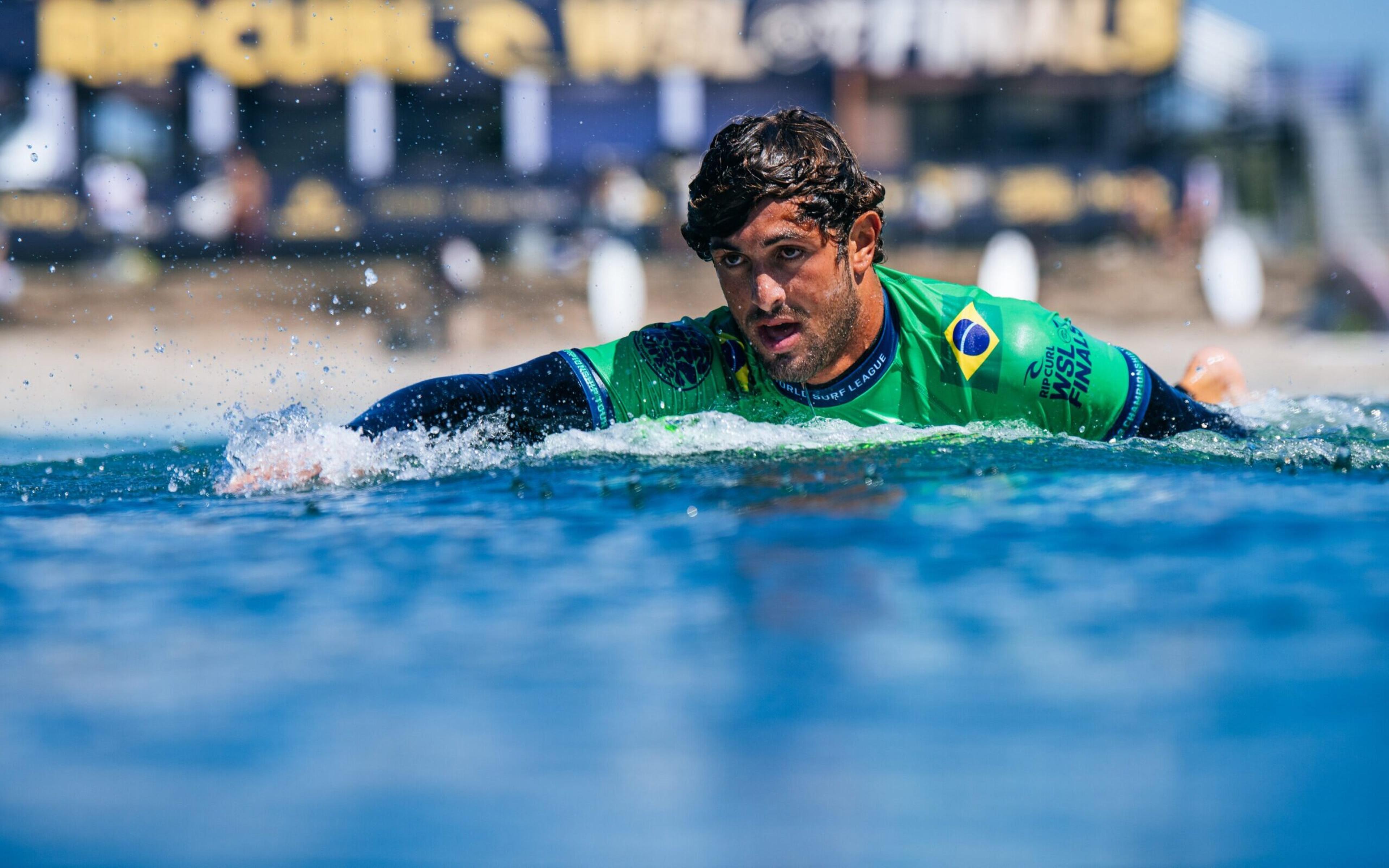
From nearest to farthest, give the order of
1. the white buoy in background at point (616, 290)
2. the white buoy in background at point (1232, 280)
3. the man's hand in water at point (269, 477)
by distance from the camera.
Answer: the man's hand in water at point (269, 477) → the white buoy in background at point (616, 290) → the white buoy in background at point (1232, 280)

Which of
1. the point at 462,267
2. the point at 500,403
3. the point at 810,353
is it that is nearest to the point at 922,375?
the point at 810,353

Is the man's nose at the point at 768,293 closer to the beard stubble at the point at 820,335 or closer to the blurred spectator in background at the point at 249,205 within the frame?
the beard stubble at the point at 820,335

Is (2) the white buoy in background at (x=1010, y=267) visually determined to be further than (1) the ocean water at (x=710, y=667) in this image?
Yes

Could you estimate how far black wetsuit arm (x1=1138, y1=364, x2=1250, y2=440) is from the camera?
13.4ft

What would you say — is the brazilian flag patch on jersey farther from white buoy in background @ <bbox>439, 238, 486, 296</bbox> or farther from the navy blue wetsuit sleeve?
white buoy in background @ <bbox>439, 238, 486, 296</bbox>

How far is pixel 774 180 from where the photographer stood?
3762mm

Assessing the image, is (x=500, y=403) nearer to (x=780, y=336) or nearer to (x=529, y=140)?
(x=780, y=336)

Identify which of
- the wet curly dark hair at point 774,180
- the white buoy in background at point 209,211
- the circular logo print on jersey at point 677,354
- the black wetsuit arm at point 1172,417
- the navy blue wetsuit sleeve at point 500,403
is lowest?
the black wetsuit arm at point 1172,417

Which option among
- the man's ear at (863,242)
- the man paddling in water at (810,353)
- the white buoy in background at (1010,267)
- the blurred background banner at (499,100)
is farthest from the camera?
the blurred background banner at (499,100)

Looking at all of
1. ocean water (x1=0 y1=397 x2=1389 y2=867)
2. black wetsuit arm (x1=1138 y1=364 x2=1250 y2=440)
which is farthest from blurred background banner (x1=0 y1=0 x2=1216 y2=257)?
ocean water (x1=0 y1=397 x2=1389 y2=867)

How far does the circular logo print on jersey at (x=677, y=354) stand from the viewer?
13.4 feet

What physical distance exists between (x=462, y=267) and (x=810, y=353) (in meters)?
11.9

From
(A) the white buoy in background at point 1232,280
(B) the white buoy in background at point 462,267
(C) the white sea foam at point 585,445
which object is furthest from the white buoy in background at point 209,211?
(C) the white sea foam at point 585,445

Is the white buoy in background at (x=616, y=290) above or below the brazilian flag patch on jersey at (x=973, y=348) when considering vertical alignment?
above
